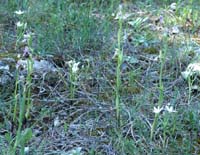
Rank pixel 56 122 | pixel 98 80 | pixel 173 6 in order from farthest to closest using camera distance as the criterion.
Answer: pixel 173 6, pixel 98 80, pixel 56 122

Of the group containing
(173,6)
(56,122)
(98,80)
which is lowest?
(56,122)

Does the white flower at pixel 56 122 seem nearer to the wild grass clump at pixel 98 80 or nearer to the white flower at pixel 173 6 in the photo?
the wild grass clump at pixel 98 80

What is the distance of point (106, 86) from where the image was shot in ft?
7.79

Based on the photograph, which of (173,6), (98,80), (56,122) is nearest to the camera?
(56,122)

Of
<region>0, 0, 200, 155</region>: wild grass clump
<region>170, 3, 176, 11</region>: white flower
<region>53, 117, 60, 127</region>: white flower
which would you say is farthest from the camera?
<region>170, 3, 176, 11</region>: white flower

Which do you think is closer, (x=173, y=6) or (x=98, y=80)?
(x=98, y=80)

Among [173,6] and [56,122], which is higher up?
[173,6]

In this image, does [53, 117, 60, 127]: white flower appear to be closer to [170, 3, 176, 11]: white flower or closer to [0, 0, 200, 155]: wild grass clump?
[0, 0, 200, 155]: wild grass clump

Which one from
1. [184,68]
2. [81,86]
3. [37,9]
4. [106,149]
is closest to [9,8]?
[37,9]

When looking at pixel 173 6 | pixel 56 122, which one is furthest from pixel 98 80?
pixel 173 6

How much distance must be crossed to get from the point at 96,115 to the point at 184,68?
709 mm

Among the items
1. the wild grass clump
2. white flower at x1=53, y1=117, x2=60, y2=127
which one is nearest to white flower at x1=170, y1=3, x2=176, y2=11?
the wild grass clump

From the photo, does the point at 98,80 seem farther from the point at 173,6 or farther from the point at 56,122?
the point at 173,6

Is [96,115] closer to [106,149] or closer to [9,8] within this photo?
[106,149]
